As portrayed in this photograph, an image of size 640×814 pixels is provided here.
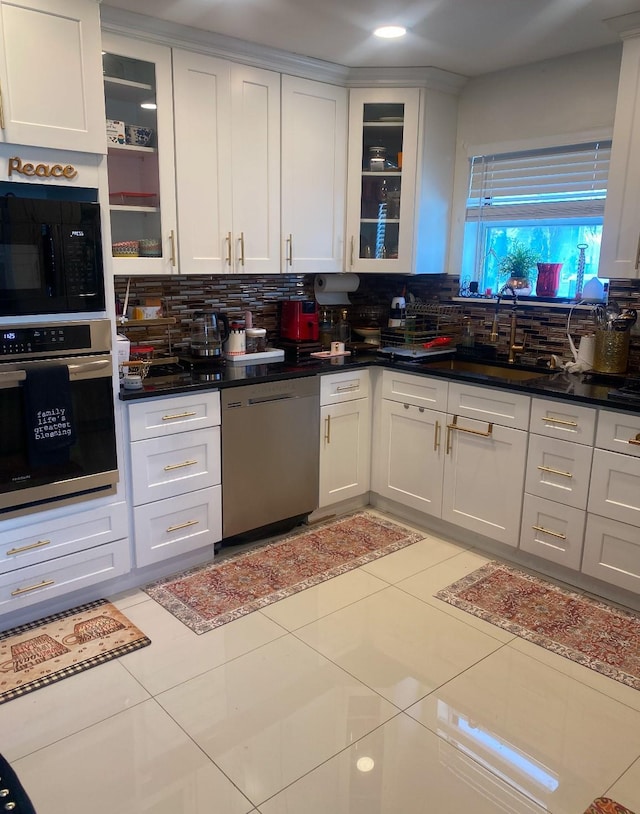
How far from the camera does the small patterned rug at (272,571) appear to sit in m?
2.69

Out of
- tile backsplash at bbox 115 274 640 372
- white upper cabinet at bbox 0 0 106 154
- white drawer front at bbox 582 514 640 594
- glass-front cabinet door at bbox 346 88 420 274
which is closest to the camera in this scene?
white upper cabinet at bbox 0 0 106 154

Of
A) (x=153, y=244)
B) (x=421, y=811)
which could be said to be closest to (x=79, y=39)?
(x=153, y=244)

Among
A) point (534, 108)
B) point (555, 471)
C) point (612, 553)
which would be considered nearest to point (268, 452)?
point (555, 471)

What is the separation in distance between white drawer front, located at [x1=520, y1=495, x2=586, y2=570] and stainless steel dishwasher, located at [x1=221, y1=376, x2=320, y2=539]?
109 cm

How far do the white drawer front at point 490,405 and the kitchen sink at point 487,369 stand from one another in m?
0.19

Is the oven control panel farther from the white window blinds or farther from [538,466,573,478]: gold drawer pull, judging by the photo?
the white window blinds

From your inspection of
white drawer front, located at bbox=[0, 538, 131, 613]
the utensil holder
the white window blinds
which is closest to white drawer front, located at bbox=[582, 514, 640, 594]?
the utensil holder

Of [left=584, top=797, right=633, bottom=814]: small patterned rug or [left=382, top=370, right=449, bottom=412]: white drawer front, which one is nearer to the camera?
[left=584, top=797, right=633, bottom=814]: small patterned rug

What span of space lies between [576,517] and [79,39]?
2.70 metres

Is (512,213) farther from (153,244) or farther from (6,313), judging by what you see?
(6,313)

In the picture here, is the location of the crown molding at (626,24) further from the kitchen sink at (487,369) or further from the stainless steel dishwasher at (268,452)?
the stainless steel dishwasher at (268,452)

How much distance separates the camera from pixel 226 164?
3.09 m

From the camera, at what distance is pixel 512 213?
3.55 meters

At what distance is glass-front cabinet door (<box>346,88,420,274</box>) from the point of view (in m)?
3.48
